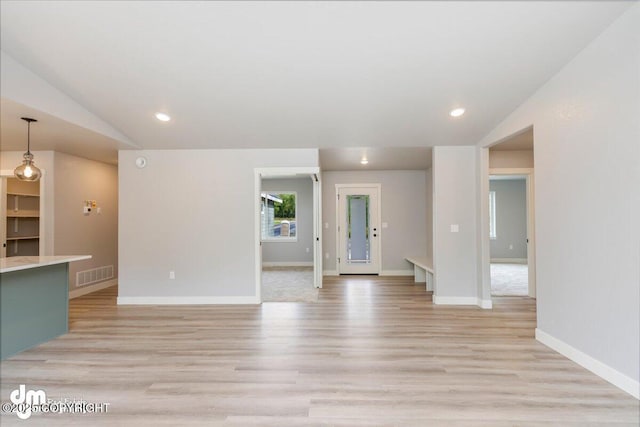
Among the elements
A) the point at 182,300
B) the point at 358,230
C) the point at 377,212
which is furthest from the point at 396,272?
the point at 182,300

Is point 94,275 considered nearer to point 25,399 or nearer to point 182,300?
point 182,300

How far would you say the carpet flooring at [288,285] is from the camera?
5286mm

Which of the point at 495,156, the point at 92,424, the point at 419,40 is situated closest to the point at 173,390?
the point at 92,424

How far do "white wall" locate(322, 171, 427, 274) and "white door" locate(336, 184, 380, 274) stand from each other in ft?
0.45

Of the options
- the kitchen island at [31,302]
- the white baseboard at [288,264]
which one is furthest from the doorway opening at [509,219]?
the kitchen island at [31,302]

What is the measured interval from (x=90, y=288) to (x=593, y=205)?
23.3ft

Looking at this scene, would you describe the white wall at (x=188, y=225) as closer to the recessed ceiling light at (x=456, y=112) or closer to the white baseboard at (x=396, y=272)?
the recessed ceiling light at (x=456, y=112)

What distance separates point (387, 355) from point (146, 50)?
3.39 m

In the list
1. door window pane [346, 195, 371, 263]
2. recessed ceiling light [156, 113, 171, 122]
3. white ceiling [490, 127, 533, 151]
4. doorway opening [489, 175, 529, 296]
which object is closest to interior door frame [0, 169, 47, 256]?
recessed ceiling light [156, 113, 171, 122]

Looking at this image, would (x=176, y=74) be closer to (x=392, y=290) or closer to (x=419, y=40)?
(x=419, y=40)

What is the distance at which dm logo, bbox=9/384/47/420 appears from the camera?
214 cm

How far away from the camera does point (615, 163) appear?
8.00 feet

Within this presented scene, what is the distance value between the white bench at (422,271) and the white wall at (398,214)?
17.3 inches

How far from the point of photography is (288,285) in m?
6.34
